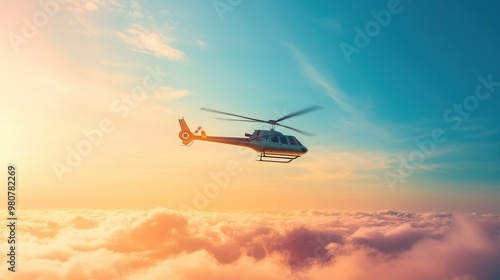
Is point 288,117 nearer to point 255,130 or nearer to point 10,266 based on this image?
point 255,130

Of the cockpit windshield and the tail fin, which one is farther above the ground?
the tail fin

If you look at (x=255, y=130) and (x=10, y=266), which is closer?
(x=10, y=266)

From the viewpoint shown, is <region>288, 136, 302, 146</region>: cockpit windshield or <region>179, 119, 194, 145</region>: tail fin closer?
<region>179, 119, 194, 145</region>: tail fin

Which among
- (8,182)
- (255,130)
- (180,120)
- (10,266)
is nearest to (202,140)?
(180,120)

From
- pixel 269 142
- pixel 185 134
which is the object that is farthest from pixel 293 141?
pixel 185 134

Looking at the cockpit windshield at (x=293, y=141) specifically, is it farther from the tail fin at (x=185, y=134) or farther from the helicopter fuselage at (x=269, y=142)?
the tail fin at (x=185, y=134)

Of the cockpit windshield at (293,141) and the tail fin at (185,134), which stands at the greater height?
the tail fin at (185,134)

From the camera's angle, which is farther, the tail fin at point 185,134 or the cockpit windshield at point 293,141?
the cockpit windshield at point 293,141

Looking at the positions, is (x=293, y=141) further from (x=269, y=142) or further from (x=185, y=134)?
(x=185, y=134)

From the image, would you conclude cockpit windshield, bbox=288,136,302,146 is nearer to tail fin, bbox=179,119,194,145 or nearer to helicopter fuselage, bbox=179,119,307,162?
helicopter fuselage, bbox=179,119,307,162
